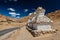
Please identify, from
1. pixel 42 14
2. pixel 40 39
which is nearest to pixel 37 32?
pixel 40 39

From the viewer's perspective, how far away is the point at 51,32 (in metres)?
19.7

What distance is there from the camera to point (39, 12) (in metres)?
22.7

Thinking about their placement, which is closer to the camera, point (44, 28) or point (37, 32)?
point (37, 32)

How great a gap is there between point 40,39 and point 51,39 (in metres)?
1.28

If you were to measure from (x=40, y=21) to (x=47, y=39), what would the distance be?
4.94 m

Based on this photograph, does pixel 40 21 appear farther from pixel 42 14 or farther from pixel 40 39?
pixel 40 39

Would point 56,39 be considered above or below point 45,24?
below

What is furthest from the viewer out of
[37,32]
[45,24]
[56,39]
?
[45,24]

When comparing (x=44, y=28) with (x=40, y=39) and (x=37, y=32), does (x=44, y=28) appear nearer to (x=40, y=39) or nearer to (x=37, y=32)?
(x=37, y=32)

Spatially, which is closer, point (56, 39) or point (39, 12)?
point (56, 39)

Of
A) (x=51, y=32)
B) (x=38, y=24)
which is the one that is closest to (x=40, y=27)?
(x=38, y=24)

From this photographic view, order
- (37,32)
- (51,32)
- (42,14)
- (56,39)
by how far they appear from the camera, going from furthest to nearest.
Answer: (42,14) < (51,32) < (37,32) < (56,39)

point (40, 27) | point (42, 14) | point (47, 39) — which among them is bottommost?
point (47, 39)

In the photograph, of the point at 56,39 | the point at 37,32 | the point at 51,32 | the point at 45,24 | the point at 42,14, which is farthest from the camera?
the point at 42,14
